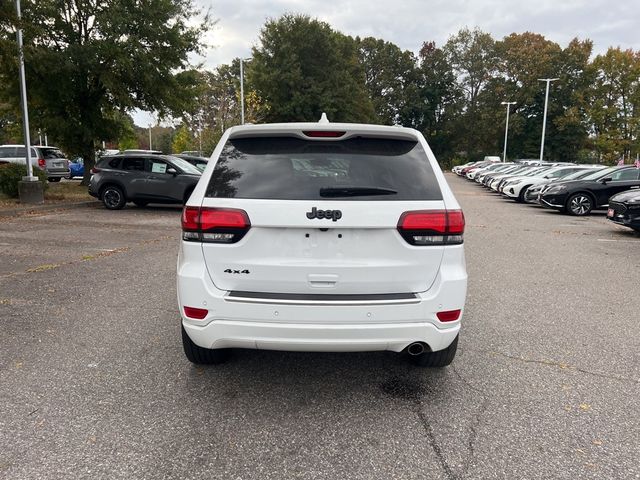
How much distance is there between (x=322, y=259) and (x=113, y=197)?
1374 centimetres

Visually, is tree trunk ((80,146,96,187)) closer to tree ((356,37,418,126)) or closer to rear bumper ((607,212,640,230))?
rear bumper ((607,212,640,230))

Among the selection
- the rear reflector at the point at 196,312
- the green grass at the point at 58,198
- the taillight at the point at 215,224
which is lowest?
the green grass at the point at 58,198

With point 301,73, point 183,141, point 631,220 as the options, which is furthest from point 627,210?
point 183,141

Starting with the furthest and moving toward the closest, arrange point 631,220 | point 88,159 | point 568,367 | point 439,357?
point 88,159 < point 631,220 < point 568,367 < point 439,357

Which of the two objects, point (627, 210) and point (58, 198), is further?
point (58, 198)

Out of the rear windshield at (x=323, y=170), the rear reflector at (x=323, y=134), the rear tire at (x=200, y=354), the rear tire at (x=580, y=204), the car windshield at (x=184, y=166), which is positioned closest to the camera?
the rear windshield at (x=323, y=170)

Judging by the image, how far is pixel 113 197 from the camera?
1523cm

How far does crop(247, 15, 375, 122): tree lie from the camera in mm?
50156

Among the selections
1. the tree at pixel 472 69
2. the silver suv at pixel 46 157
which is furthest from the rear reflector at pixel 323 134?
the tree at pixel 472 69

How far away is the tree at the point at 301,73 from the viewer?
50.2m

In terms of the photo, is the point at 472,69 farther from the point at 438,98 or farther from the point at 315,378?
the point at 315,378

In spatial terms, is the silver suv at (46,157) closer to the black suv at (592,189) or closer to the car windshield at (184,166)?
the car windshield at (184,166)

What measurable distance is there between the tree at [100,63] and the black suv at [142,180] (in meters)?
3.11

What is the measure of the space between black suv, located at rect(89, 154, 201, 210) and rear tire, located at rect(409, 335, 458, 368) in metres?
12.0
